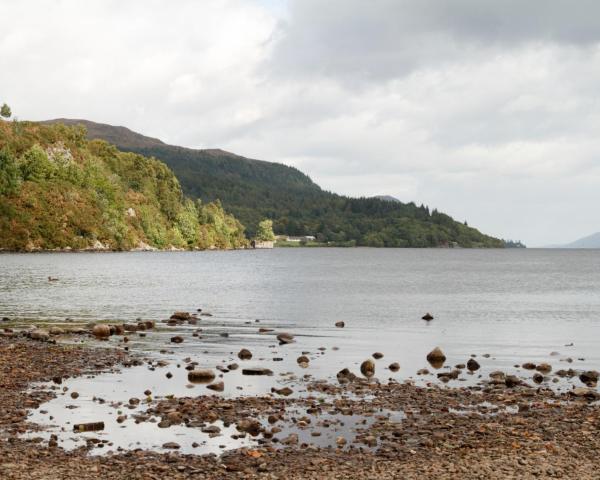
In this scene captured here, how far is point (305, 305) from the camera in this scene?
253ft

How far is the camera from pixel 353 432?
2177 centimetres

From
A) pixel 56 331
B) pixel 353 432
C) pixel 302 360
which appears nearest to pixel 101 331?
pixel 56 331

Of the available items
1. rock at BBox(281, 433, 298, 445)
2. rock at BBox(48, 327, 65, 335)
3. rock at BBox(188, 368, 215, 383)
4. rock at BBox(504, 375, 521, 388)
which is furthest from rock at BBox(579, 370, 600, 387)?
rock at BBox(48, 327, 65, 335)

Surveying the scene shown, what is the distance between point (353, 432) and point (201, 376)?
10.8 metres

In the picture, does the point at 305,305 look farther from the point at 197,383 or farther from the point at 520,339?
the point at 197,383

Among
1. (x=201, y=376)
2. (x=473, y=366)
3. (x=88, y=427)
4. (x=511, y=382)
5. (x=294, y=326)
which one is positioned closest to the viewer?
(x=88, y=427)

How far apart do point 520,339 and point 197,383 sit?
29.2 meters

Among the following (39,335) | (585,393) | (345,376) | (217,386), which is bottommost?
(39,335)

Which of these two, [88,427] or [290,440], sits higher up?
[290,440]

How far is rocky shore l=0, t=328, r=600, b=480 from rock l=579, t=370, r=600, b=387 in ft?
0.62

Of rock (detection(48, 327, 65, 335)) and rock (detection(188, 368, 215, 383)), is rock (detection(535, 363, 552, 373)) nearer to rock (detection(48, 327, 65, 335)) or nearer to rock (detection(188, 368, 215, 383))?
rock (detection(188, 368, 215, 383))

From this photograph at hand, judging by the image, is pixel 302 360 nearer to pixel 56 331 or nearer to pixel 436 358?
pixel 436 358

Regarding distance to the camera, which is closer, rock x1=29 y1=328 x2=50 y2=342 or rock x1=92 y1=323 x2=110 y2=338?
rock x1=29 y1=328 x2=50 y2=342

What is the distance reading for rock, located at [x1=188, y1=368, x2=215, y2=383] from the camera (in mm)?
30258
